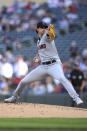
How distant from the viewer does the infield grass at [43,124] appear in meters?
5.89

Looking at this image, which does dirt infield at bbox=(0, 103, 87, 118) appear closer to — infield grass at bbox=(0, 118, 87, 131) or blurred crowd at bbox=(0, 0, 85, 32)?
infield grass at bbox=(0, 118, 87, 131)

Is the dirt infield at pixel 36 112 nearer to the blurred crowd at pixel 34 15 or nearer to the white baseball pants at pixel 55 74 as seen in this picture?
the white baseball pants at pixel 55 74

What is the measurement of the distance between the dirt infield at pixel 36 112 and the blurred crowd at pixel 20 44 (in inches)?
148

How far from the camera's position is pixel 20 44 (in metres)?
15.5

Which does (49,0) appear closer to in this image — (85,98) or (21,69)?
(21,69)

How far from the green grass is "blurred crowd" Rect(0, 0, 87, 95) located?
17.0 feet

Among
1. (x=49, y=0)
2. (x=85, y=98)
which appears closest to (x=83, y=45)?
(x=85, y=98)

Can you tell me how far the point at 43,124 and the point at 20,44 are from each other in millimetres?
9254

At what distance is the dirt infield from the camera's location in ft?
25.3

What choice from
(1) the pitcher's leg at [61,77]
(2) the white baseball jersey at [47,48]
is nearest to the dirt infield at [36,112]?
(1) the pitcher's leg at [61,77]

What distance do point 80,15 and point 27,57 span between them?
3.59 metres

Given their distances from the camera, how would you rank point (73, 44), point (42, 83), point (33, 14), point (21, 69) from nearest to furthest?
point (42, 83) < point (21, 69) < point (73, 44) < point (33, 14)

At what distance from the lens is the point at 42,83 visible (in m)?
12.6

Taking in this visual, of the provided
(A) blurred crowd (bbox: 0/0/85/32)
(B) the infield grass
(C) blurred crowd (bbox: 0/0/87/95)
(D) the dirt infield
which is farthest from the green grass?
(A) blurred crowd (bbox: 0/0/85/32)
